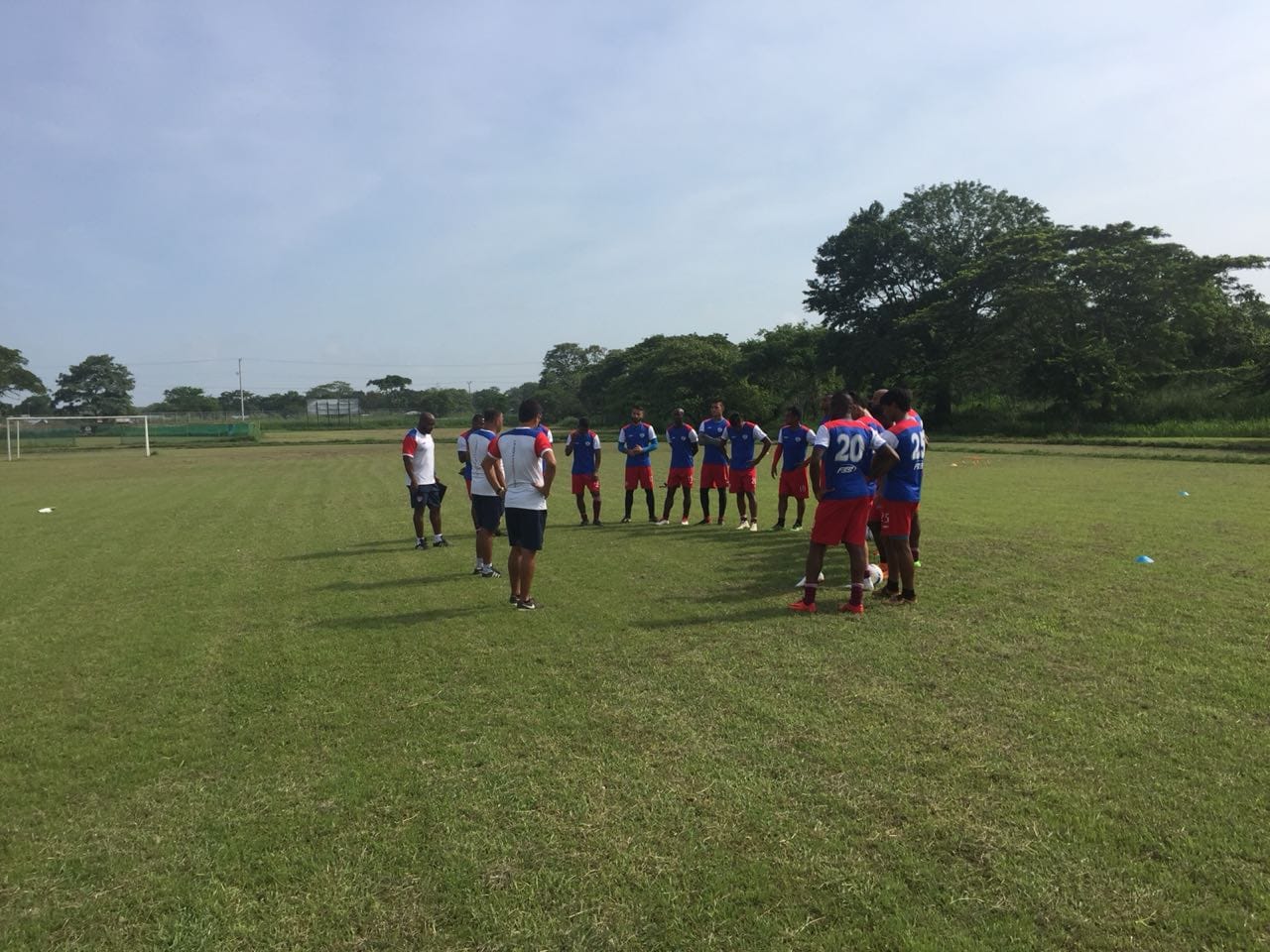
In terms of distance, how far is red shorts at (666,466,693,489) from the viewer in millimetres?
12641

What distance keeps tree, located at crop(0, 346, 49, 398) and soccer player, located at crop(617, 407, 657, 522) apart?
261ft

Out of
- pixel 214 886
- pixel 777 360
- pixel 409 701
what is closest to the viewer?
pixel 214 886

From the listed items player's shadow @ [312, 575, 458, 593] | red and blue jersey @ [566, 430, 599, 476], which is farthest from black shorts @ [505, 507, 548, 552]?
red and blue jersey @ [566, 430, 599, 476]

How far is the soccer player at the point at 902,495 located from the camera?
7.16m

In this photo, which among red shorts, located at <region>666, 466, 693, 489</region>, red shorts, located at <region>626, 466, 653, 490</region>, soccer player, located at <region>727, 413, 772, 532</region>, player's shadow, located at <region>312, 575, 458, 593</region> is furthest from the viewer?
red shorts, located at <region>626, 466, 653, 490</region>

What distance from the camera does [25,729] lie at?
478cm

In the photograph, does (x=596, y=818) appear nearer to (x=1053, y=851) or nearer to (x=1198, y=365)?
(x=1053, y=851)

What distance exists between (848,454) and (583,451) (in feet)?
21.0

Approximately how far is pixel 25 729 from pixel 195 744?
1244 mm

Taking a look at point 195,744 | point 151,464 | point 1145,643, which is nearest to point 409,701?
point 195,744

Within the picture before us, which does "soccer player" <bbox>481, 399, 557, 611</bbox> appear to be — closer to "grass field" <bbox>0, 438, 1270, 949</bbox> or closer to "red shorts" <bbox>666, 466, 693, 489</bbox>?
"grass field" <bbox>0, 438, 1270, 949</bbox>

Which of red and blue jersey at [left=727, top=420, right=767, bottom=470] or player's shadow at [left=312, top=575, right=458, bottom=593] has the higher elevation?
red and blue jersey at [left=727, top=420, right=767, bottom=470]

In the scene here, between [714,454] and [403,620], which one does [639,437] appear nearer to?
[714,454]

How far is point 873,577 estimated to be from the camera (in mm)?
7883
